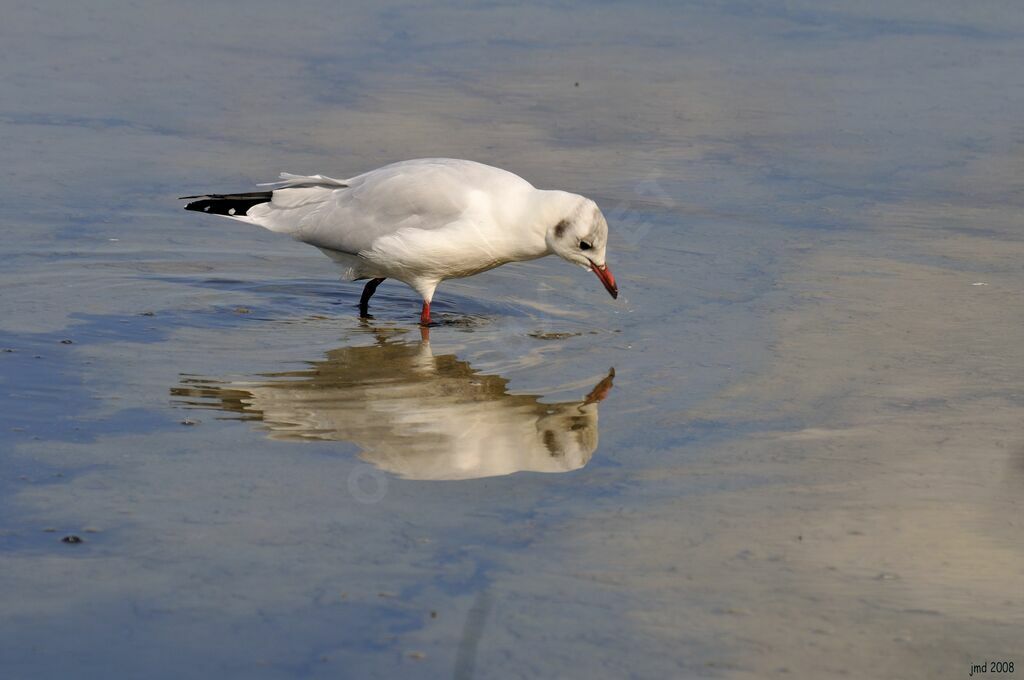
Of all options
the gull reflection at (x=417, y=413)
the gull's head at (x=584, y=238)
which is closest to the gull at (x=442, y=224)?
the gull's head at (x=584, y=238)

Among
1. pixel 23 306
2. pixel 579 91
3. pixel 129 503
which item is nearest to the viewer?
pixel 129 503

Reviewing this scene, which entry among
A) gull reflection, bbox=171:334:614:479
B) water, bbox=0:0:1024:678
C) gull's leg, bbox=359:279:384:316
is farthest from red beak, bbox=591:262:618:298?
gull's leg, bbox=359:279:384:316

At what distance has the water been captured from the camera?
425cm

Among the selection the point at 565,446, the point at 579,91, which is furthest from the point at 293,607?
the point at 579,91

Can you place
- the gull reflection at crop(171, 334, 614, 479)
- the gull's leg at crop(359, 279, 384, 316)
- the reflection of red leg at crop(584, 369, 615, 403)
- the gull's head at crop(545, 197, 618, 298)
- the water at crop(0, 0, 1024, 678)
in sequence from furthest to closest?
the gull's leg at crop(359, 279, 384, 316), the gull's head at crop(545, 197, 618, 298), the reflection of red leg at crop(584, 369, 615, 403), the gull reflection at crop(171, 334, 614, 479), the water at crop(0, 0, 1024, 678)

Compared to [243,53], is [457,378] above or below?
below

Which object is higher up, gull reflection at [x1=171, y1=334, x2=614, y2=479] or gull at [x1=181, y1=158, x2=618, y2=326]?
gull at [x1=181, y1=158, x2=618, y2=326]

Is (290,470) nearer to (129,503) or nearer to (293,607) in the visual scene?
(129,503)

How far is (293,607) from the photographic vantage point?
4.24 meters

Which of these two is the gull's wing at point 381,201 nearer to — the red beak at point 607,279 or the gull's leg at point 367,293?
the gull's leg at point 367,293

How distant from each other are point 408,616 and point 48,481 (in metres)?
1.58

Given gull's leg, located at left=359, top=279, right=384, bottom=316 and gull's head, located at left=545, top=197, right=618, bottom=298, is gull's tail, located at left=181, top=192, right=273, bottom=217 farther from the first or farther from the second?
gull's head, located at left=545, top=197, right=618, bottom=298

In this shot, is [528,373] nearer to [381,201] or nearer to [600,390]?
[600,390]

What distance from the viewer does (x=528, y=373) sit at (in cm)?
672
